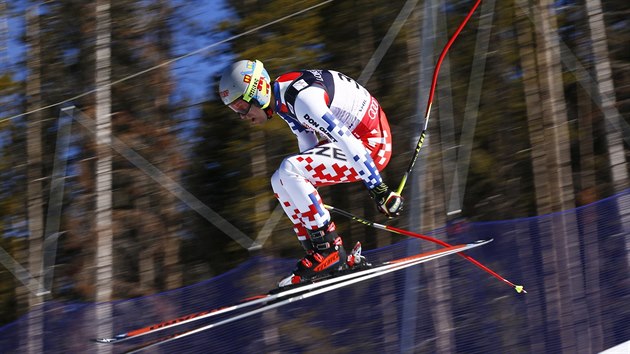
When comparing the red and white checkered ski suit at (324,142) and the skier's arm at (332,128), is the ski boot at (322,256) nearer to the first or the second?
the red and white checkered ski suit at (324,142)

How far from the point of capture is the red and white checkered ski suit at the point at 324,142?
508cm

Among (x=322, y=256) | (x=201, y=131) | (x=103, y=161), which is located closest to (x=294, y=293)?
(x=322, y=256)

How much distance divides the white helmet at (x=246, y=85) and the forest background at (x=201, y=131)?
14.0 ft

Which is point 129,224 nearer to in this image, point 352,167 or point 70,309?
point 70,309

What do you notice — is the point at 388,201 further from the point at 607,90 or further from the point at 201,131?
the point at 201,131

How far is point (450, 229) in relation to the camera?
20.6ft

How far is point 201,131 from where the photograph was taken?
1081 cm

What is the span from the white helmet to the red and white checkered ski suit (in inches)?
3.0

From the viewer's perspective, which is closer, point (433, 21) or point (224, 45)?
point (433, 21)

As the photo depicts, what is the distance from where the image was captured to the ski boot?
211 inches

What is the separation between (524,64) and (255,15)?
351 centimetres

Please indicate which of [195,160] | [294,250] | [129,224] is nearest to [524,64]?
[294,250]

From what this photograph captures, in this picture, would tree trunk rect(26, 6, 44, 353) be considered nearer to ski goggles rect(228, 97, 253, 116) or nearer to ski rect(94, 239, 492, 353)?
ski rect(94, 239, 492, 353)

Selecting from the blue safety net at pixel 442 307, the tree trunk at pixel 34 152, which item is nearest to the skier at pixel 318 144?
the blue safety net at pixel 442 307
